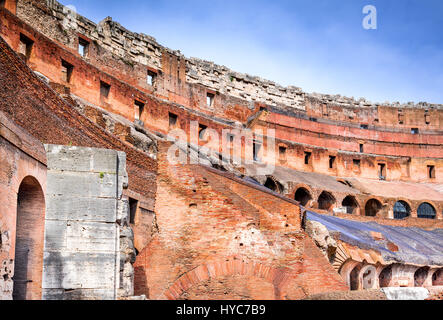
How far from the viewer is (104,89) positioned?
2455cm

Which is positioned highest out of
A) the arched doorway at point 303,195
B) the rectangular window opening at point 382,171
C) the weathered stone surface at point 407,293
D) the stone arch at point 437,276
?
the rectangular window opening at point 382,171

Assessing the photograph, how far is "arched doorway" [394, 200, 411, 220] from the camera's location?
38.1m

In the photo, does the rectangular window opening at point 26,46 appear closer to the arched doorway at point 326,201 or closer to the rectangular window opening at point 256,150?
the rectangular window opening at point 256,150

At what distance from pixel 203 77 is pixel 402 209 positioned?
675 inches

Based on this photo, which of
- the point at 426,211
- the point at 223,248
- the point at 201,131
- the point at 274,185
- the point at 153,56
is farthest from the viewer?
the point at 426,211

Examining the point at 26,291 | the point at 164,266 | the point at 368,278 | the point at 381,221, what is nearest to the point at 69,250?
the point at 26,291

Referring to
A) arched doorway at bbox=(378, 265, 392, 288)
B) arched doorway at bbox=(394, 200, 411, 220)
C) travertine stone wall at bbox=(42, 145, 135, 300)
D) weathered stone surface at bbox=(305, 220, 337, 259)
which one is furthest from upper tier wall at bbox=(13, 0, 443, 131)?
arched doorway at bbox=(378, 265, 392, 288)

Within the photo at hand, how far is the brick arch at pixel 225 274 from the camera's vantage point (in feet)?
39.8

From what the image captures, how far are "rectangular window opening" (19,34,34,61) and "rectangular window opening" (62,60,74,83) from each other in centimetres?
186

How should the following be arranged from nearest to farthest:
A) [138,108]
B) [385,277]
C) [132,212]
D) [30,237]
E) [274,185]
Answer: [30,237]
[132,212]
[385,277]
[138,108]
[274,185]

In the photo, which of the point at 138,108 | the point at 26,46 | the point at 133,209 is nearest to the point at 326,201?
the point at 138,108

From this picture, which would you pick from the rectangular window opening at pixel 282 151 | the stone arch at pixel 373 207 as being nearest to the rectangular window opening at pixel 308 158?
the rectangular window opening at pixel 282 151

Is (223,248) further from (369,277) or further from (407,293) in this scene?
(369,277)
